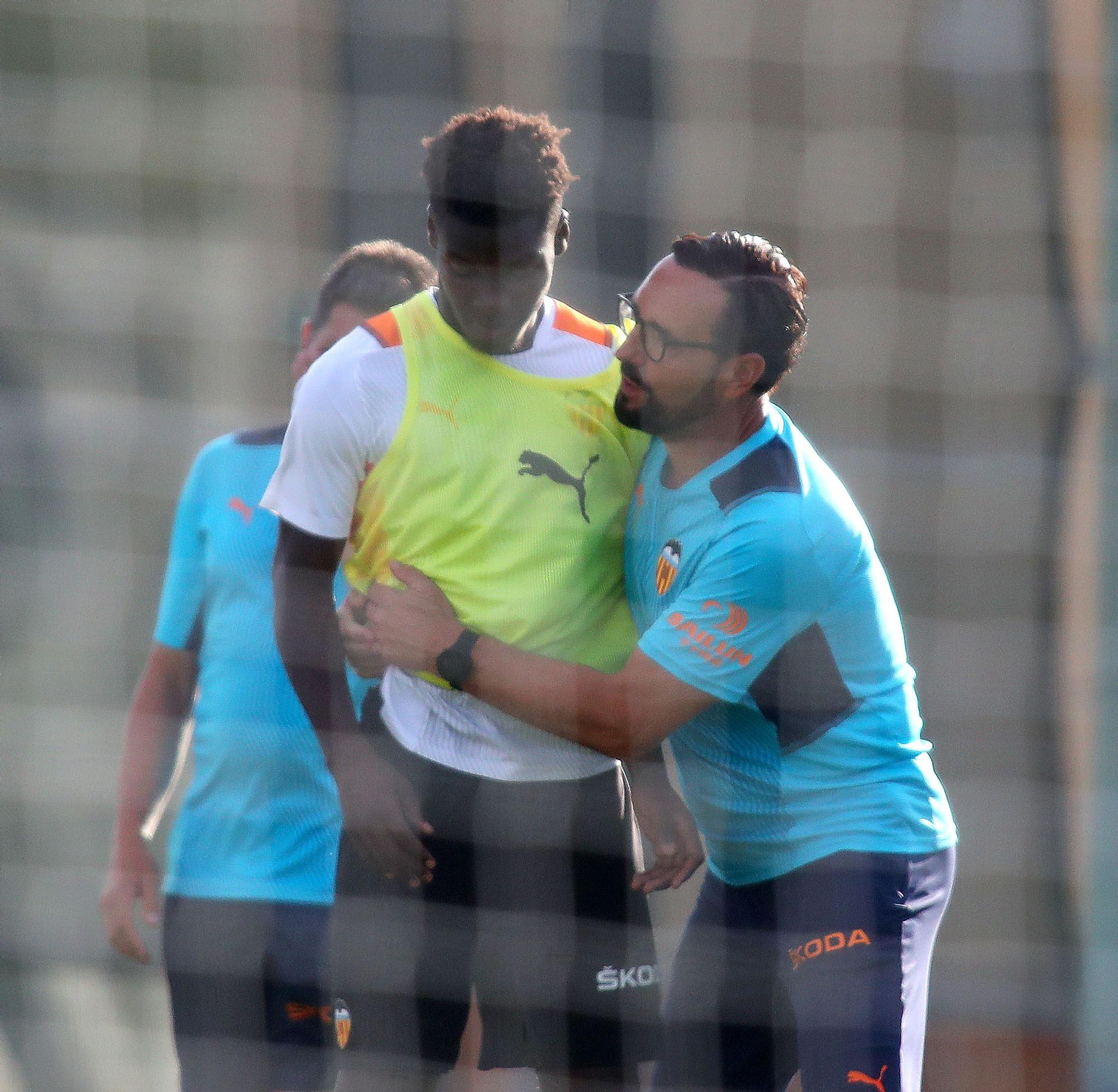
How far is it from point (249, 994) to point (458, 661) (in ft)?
3.11

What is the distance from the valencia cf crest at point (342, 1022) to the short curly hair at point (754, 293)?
3.40 ft

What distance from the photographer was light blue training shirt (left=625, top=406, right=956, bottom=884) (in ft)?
5.63

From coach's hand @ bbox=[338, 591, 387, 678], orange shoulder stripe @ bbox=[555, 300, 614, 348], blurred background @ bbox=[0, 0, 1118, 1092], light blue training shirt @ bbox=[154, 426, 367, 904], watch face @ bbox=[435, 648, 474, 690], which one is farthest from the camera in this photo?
blurred background @ bbox=[0, 0, 1118, 1092]

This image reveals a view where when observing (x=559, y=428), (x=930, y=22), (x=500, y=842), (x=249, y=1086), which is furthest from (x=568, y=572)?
(x=930, y=22)

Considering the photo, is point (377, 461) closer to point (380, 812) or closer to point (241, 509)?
point (380, 812)

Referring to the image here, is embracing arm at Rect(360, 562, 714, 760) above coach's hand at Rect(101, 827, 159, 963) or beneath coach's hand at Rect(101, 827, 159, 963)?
above

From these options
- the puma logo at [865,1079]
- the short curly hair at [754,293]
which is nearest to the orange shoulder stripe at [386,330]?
the short curly hair at [754,293]

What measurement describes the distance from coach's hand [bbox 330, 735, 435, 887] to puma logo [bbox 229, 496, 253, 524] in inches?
23.0

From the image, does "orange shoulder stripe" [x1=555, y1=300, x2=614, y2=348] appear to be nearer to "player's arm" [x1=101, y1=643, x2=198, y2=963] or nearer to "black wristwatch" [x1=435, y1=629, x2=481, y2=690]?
"black wristwatch" [x1=435, y1=629, x2=481, y2=690]

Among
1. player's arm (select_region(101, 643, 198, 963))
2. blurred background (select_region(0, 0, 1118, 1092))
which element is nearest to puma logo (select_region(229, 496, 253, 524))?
player's arm (select_region(101, 643, 198, 963))

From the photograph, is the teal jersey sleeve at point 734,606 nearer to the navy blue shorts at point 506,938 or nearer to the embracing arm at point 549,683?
the embracing arm at point 549,683

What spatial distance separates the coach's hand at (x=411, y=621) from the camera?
170 centimetres

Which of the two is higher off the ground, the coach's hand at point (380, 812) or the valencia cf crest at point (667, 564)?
the valencia cf crest at point (667, 564)

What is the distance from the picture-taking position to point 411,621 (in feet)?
5.60
